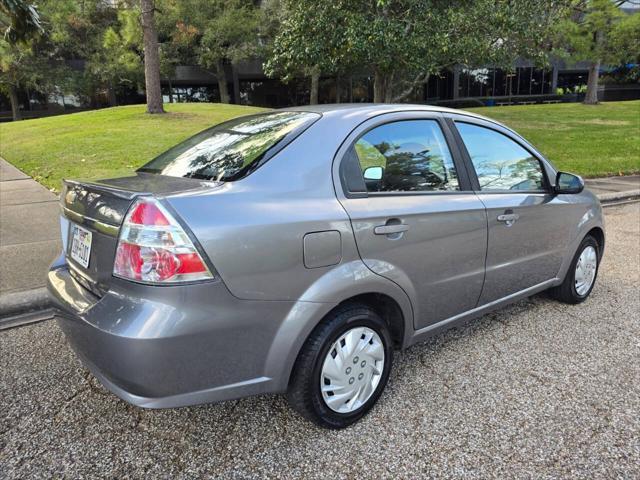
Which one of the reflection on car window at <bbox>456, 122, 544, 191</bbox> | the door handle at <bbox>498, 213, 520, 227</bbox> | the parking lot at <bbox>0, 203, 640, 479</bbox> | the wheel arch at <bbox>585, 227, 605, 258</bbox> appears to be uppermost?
the reflection on car window at <bbox>456, 122, 544, 191</bbox>

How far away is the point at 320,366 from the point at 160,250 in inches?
37.0

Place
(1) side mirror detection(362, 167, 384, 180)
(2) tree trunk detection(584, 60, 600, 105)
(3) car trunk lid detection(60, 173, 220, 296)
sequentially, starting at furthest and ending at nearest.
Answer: (2) tree trunk detection(584, 60, 600, 105) → (1) side mirror detection(362, 167, 384, 180) → (3) car trunk lid detection(60, 173, 220, 296)

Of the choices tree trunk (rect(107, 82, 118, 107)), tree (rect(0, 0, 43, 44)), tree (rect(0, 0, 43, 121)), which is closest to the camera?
tree (rect(0, 0, 43, 44))

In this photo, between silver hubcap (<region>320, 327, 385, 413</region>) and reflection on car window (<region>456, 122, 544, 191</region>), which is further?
reflection on car window (<region>456, 122, 544, 191</region>)

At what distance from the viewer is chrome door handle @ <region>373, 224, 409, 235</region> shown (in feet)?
8.20

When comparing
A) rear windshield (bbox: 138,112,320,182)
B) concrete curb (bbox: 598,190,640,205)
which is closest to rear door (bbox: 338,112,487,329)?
rear windshield (bbox: 138,112,320,182)

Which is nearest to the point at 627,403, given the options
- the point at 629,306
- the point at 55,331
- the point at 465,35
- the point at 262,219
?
the point at 629,306

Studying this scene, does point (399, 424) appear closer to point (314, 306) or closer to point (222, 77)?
point (314, 306)

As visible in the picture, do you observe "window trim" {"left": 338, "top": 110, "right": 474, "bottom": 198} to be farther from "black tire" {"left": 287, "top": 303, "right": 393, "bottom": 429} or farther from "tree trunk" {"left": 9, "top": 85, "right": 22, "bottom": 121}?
"tree trunk" {"left": 9, "top": 85, "right": 22, "bottom": 121}

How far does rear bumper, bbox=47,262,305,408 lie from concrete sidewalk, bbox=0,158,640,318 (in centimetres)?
223

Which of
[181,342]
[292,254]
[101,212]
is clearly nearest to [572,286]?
[292,254]

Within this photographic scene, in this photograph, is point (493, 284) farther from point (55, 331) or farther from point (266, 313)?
point (55, 331)

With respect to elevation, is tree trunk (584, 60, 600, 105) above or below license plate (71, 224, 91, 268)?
above

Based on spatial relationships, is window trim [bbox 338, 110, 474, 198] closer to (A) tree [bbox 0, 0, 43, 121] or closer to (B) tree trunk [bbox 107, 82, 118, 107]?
(A) tree [bbox 0, 0, 43, 121]
